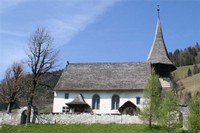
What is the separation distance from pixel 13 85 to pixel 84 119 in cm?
1300

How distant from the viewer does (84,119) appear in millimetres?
53969

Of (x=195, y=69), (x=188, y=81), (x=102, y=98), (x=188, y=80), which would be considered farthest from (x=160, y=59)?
(x=195, y=69)

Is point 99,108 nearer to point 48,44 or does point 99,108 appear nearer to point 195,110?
point 48,44

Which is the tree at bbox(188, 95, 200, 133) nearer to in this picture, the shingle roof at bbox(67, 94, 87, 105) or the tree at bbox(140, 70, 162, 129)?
the tree at bbox(140, 70, 162, 129)

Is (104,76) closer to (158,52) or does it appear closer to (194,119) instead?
(158,52)

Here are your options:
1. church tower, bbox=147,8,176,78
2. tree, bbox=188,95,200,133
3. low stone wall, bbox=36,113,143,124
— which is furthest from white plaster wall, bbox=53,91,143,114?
tree, bbox=188,95,200,133

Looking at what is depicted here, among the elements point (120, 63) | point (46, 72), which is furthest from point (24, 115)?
point (120, 63)

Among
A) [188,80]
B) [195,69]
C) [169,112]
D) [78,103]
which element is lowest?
[169,112]

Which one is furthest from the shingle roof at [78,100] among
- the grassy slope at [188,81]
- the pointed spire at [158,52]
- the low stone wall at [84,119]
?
the grassy slope at [188,81]

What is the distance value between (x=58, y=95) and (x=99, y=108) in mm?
7151

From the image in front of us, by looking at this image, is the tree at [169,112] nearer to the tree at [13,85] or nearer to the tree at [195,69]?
the tree at [13,85]

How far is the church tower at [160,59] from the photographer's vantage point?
65.8 m

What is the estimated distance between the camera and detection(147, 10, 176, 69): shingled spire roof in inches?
2606

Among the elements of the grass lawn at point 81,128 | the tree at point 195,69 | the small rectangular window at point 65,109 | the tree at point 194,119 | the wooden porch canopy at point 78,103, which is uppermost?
the tree at point 195,69
